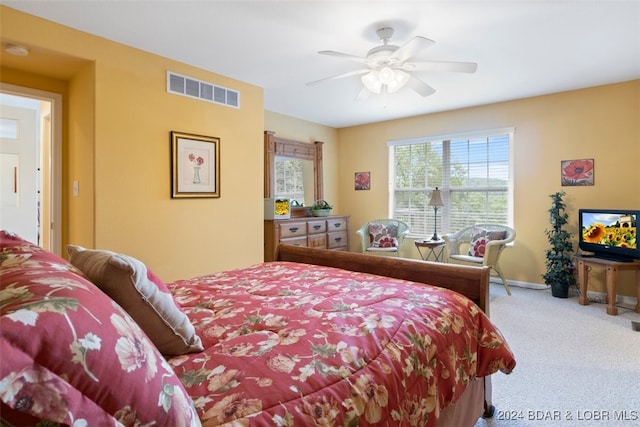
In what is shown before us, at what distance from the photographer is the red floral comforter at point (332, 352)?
36.1 inches

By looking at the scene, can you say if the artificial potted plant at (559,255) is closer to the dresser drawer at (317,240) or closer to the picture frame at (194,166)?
the dresser drawer at (317,240)

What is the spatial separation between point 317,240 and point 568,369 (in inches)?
135

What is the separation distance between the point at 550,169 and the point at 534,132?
53 cm

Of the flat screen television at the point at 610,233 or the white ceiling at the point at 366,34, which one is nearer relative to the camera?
the white ceiling at the point at 366,34

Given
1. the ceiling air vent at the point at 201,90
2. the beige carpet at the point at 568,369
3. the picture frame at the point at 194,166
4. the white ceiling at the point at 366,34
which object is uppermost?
the white ceiling at the point at 366,34

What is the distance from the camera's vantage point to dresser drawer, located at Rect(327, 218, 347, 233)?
17.9 ft

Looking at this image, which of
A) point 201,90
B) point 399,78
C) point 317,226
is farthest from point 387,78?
point 317,226

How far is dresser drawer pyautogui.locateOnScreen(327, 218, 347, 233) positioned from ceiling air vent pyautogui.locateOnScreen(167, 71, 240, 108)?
7.85 feet

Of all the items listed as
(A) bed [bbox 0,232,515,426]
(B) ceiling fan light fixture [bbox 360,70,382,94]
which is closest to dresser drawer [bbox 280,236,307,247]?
(B) ceiling fan light fixture [bbox 360,70,382,94]

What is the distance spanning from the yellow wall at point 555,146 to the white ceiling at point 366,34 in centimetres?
34

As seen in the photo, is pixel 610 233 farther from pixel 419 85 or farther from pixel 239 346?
pixel 239 346

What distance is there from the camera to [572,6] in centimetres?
239

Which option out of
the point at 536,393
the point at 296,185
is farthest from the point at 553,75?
the point at 296,185

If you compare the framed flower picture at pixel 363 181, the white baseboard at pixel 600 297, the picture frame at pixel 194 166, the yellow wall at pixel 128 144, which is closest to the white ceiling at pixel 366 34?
the yellow wall at pixel 128 144
